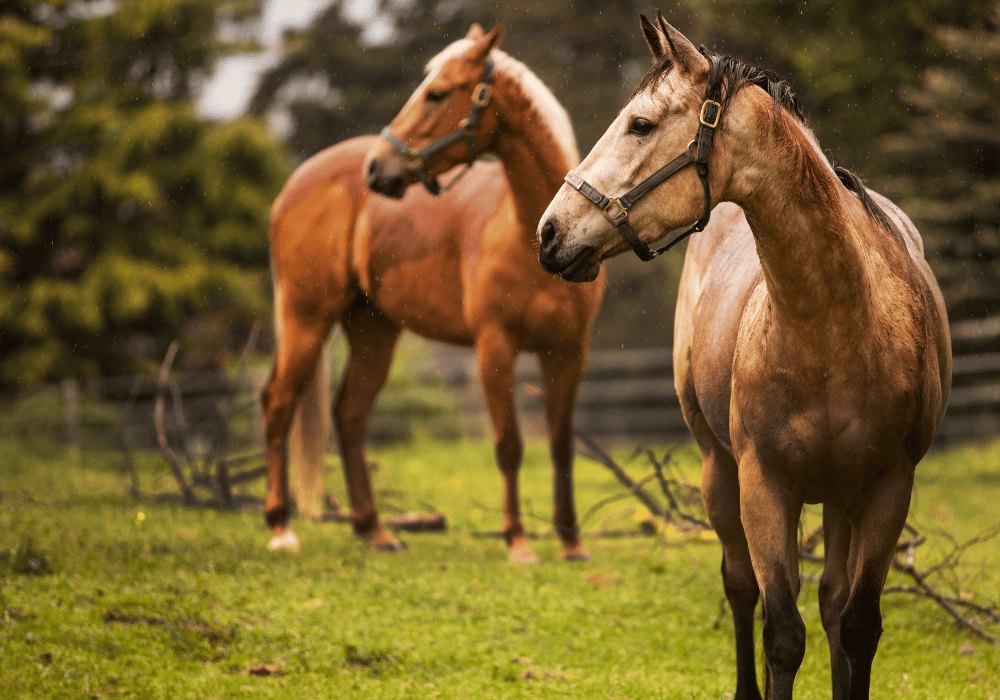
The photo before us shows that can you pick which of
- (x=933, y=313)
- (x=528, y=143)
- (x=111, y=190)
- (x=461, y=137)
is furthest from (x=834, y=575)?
(x=111, y=190)

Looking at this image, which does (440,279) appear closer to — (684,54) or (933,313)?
(933,313)

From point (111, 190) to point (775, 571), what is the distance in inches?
550

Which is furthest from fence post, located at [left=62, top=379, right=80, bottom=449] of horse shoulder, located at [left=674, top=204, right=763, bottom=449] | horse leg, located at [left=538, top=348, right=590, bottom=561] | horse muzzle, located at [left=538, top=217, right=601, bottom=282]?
horse muzzle, located at [left=538, top=217, right=601, bottom=282]

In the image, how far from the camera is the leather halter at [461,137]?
16.2 feet

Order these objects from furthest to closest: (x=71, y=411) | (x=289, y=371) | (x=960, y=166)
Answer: (x=71, y=411)
(x=960, y=166)
(x=289, y=371)

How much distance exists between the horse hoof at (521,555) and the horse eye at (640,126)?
3.56m

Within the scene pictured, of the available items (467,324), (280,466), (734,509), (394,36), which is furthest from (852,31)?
(734,509)

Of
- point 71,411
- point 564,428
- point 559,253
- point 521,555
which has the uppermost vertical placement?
point 559,253

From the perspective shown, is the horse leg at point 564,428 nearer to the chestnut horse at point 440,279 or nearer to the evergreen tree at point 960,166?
the chestnut horse at point 440,279

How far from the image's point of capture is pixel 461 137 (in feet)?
16.4

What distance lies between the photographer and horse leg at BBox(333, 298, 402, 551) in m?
6.10

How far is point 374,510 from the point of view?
608cm

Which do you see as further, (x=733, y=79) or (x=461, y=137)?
(x=461, y=137)

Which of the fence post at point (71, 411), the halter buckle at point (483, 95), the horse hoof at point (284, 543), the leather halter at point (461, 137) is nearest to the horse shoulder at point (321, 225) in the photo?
the leather halter at point (461, 137)
